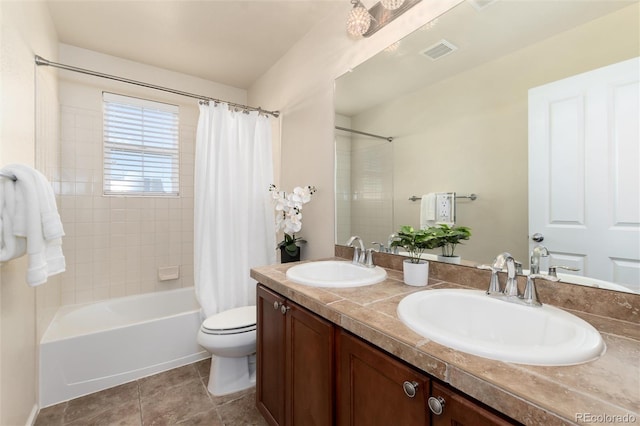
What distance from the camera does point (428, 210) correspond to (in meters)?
1.38

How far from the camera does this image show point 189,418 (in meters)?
1.57

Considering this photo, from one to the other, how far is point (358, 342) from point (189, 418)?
1360 millimetres

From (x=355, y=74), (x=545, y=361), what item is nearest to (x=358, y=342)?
(x=545, y=361)

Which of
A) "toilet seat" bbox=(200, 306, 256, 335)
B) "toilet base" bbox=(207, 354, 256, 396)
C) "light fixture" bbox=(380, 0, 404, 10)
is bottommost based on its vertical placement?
"toilet base" bbox=(207, 354, 256, 396)

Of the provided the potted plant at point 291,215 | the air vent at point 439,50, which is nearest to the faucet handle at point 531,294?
the air vent at point 439,50

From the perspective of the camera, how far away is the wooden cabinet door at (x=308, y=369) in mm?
973

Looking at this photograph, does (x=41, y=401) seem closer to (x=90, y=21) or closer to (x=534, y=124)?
(x=90, y=21)

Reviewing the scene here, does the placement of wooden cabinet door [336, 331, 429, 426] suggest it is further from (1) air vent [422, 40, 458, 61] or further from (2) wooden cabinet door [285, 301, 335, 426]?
(1) air vent [422, 40, 458, 61]

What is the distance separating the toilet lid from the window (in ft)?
5.15

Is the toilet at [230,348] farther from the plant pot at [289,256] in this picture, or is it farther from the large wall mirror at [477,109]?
the large wall mirror at [477,109]

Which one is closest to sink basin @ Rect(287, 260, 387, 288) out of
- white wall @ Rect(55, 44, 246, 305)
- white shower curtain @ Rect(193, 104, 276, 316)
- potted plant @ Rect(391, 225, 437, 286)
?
potted plant @ Rect(391, 225, 437, 286)

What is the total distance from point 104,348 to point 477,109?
2629mm

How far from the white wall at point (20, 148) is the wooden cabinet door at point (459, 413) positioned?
1668 mm

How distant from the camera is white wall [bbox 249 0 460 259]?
1810mm
